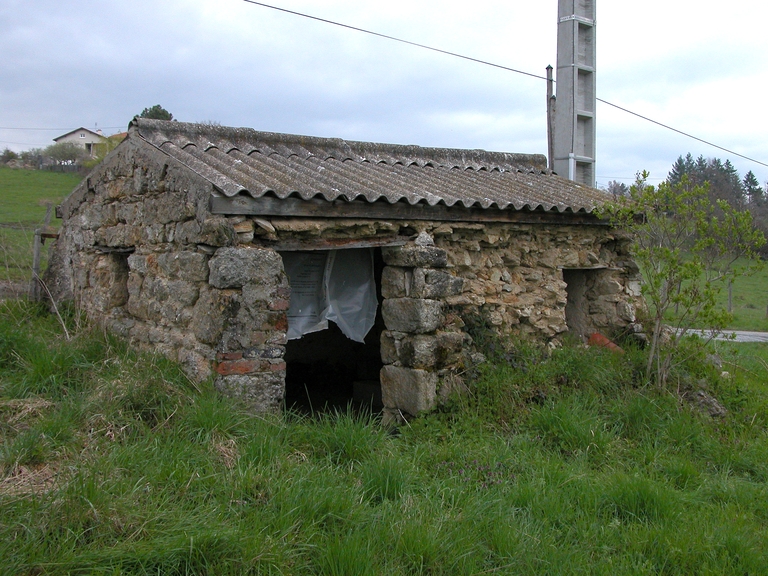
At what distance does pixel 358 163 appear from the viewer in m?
7.45

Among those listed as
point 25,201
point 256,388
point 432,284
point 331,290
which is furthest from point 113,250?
point 25,201

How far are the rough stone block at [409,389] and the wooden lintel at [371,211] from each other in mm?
1433

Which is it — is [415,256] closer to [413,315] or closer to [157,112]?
[413,315]

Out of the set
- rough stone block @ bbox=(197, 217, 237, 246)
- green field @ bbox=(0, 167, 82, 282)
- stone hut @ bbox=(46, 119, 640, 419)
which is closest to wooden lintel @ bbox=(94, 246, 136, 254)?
stone hut @ bbox=(46, 119, 640, 419)

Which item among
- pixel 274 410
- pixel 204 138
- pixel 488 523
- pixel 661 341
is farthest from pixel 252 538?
pixel 661 341

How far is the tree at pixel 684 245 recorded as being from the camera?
21.3 ft

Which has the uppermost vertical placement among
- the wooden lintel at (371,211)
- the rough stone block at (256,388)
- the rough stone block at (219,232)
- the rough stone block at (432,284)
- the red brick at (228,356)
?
the wooden lintel at (371,211)

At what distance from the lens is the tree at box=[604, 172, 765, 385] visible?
649 centimetres

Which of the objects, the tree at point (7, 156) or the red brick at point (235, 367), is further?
the tree at point (7, 156)

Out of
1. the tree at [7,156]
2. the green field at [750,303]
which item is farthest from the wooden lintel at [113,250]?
the tree at [7,156]

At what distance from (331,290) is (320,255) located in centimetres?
36

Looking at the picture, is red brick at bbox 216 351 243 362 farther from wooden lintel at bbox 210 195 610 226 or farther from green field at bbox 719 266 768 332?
green field at bbox 719 266 768 332

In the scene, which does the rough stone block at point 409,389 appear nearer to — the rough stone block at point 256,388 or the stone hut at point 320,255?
the stone hut at point 320,255

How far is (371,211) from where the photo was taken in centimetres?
577
